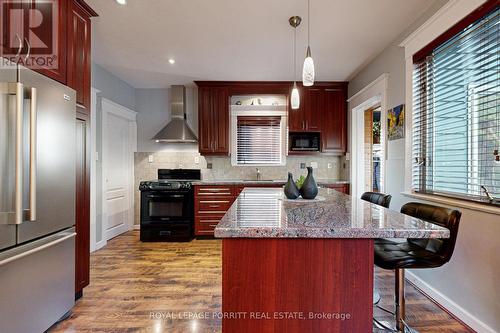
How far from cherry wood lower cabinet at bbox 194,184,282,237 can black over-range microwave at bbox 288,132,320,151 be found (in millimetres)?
1007

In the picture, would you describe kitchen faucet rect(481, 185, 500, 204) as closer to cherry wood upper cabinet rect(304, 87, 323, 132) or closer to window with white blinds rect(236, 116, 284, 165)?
cherry wood upper cabinet rect(304, 87, 323, 132)

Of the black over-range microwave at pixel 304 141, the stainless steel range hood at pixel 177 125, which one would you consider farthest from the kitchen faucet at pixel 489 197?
the stainless steel range hood at pixel 177 125

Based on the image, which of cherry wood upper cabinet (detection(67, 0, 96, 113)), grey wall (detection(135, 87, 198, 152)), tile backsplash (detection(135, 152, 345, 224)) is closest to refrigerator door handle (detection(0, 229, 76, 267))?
cherry wood upper cabinet (detection(67, 0, 96, 113))

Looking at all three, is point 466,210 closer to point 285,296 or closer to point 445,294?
point 445,294

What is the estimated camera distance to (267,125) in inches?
179

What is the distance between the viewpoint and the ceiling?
2225mm

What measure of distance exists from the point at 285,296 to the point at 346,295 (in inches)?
9.7

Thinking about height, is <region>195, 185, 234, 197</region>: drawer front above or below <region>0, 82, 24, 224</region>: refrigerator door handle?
below

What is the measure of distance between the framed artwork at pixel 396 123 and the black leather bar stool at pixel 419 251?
1.21 meters

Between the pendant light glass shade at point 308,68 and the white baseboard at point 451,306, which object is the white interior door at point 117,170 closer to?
the pendant light glass shade at point 308,68

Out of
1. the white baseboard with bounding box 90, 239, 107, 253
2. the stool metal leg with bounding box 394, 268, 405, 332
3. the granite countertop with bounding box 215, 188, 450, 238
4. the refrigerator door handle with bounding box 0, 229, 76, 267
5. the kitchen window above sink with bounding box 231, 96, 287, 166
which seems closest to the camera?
the granite countertop with bounding box 215, 188, 450, 238

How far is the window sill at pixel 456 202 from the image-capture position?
5.32ft

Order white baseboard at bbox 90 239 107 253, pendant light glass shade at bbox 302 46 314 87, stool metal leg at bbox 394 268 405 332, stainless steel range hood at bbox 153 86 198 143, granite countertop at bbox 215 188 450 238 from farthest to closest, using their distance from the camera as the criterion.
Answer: stainless steel range hood at bbox 153 86 198 143 < white baseboard at bbox 90 239 107 253 < pendant light glass shade at bbox 302 46 314 87 < stool metal leg at bbox 394 268 405 332 < granite countertop at bbox 215 188 450 238

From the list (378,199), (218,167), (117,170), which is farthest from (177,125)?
(378,199)
